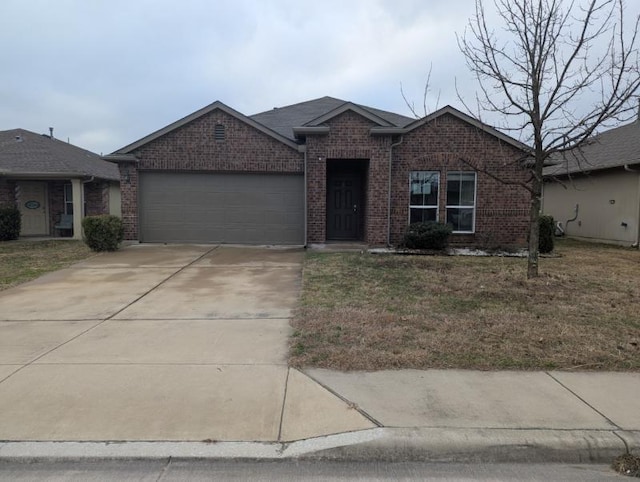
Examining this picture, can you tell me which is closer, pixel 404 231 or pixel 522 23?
pixel 522 23

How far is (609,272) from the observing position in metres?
10.2

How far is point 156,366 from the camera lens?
4.76 metres

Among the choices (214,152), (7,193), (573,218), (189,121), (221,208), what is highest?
(189,121)

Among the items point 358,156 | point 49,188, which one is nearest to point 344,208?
point 358,156

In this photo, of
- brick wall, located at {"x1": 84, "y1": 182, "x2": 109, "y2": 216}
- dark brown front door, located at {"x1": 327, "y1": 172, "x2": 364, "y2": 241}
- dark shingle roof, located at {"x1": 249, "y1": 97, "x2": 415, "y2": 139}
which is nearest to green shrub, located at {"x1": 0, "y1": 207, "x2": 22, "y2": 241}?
brick wall, located at {"x1": 84, "y1": 182, "x2": 109, "y2": 216}

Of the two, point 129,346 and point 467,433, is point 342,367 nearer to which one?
point 467,433

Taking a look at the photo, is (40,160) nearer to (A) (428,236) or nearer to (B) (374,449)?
(A) (428,236)

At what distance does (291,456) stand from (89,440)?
1.48 meters

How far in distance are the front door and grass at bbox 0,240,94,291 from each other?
2323mm

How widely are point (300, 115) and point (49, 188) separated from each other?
10.7 meters

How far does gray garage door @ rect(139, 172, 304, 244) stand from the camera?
15.2 m

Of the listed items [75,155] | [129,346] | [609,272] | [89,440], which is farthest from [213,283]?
[75,155]

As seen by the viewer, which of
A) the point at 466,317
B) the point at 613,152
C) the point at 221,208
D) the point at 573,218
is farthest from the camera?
the point at 573,218

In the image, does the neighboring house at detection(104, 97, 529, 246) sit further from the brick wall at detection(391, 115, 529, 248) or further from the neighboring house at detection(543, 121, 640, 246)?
the neighboring house at detection(543, 121, 640, 246)
